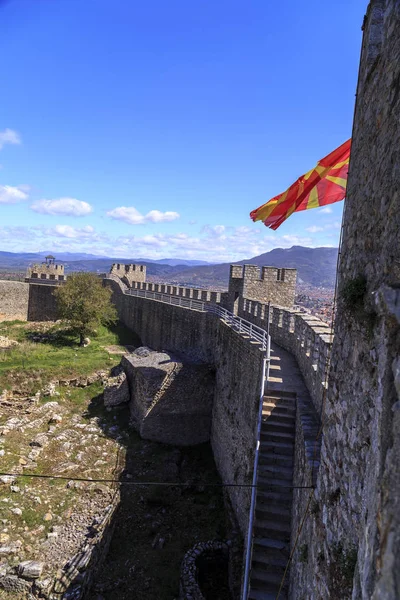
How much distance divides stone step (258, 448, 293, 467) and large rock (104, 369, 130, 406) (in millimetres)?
9024

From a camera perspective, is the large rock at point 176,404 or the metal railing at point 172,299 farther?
the metal railing at point 172,299

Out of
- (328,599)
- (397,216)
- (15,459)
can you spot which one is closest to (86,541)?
(15,459)

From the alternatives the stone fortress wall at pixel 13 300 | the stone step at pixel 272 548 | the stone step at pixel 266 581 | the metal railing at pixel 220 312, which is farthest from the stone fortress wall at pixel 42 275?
the stone step at pixel 266 581

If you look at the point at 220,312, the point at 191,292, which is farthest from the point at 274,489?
the point at 191,292

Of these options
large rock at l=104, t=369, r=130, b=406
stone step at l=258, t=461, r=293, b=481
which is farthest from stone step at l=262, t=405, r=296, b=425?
large rock at l=104, t=369, r=130, b=406

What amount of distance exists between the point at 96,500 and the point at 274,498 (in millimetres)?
5501

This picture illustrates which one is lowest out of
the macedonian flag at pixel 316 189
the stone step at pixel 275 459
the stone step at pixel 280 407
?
the stone step at pixel 275 459

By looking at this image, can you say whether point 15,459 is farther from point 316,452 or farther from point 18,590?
point 316,452

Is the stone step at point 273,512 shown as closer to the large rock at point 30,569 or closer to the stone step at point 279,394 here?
the stone step at point 279,394

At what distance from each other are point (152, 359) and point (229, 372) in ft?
14.7

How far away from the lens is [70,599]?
7.28 meters

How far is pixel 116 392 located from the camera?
1539cm

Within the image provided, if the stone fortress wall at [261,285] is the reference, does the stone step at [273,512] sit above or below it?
below

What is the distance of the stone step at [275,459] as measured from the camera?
7367 mm
